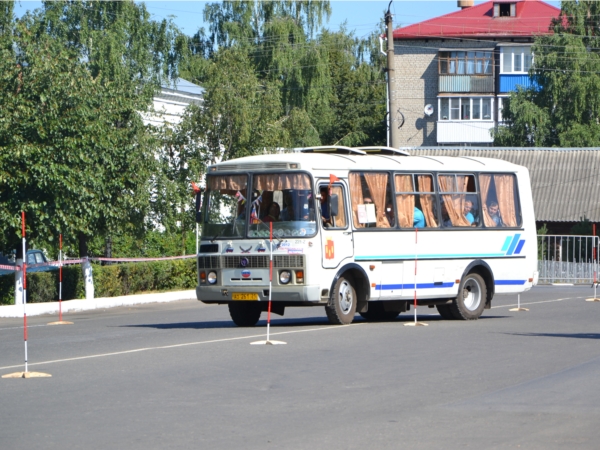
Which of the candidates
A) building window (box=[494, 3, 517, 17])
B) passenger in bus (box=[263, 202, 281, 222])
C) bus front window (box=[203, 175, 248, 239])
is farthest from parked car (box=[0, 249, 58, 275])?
building window (box=[494, 3, 517, 17])

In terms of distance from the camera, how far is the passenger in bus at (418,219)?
1930 centimetres

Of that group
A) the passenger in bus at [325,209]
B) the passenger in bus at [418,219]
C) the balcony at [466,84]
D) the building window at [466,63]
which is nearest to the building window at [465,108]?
the balcony at [466,84]

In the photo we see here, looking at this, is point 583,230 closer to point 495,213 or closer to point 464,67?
point 495,213

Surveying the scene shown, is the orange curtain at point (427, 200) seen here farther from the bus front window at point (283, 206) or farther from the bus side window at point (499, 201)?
the bus front window at point (283, 206)

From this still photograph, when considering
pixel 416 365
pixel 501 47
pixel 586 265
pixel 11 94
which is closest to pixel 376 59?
pixel 501 47

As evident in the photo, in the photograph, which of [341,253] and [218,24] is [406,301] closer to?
[341,253]

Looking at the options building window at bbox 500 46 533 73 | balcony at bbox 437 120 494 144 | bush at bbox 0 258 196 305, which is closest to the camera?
bush at bbox 0 258 196 305

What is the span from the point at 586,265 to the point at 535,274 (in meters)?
16.5

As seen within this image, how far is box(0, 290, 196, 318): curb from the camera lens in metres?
23.6

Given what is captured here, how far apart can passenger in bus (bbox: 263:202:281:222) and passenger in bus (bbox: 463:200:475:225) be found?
4145 millimetres

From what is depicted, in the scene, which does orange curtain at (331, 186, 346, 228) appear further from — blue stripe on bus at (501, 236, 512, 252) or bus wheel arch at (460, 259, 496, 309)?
blue stripe on bus at (501, 236, 512, 252)

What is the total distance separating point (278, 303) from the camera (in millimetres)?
18297

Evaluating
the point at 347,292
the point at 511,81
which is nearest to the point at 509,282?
the point at 347,292

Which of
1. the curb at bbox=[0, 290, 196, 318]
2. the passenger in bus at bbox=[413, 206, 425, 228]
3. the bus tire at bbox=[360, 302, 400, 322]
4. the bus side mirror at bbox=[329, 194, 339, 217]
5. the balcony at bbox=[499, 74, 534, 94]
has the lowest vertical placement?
the curb at bbox=[0, 290, 196, 318]
